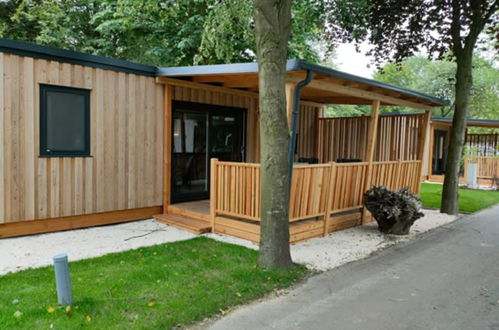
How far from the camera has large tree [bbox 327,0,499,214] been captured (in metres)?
7.86

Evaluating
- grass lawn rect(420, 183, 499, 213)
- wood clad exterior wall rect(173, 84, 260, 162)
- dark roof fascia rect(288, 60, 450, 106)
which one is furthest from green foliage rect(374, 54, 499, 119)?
dark roof fascia rect(288, 60, 450, 106)

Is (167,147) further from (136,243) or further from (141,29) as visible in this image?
(141,29)

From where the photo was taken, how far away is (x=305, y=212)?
568cm

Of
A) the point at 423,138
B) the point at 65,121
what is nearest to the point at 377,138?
the point at 423,138

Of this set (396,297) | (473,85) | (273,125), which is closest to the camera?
(396,297)

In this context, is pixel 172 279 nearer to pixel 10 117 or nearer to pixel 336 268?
pixel 336 268

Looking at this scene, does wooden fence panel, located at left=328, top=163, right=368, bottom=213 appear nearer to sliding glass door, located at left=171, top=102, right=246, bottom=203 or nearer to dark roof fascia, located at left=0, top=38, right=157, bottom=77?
sliding glass door, located at left=171, top=102, right=246, bottom=203

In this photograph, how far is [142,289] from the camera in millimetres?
3510

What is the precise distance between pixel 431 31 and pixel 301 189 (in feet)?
21.2

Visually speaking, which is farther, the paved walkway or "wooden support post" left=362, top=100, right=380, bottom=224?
"wooden support post" left=362, top=100, right=380, bottom=224

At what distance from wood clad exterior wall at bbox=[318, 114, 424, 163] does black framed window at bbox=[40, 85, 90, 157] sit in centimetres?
573

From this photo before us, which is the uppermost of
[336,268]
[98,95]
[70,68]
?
[70,68]

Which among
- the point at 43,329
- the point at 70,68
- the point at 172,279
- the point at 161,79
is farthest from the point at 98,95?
the point at 43,329

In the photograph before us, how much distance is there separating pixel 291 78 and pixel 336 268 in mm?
2556
